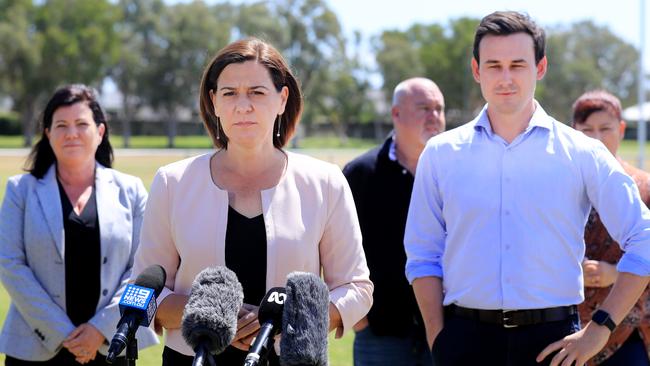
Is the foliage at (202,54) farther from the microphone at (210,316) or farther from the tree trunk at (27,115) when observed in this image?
the microphone at (210,316)

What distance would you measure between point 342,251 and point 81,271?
2.23 meters

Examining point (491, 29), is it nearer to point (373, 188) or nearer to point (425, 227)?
point (425, 227)

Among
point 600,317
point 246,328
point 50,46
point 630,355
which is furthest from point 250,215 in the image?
point 50,46

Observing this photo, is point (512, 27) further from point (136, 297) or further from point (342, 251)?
point (136, 297)

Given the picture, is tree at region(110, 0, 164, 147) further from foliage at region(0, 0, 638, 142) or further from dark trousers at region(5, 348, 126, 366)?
dark trousers at region(5, 348, 126, 366)

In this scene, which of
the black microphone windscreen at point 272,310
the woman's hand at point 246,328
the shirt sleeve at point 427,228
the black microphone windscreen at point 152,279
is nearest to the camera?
the black microphone windscreen at point 272,310

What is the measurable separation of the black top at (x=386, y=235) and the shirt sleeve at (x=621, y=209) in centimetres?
205

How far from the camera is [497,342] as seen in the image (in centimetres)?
384

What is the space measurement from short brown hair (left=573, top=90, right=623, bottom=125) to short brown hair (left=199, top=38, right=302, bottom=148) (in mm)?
2475

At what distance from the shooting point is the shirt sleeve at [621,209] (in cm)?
377

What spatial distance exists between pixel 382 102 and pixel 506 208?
360 feet

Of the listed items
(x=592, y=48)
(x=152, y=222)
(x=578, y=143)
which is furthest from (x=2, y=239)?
(x=592, y=48)

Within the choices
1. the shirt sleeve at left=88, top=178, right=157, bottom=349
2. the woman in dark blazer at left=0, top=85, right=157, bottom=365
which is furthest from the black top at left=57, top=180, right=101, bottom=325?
the shirt sleeve at left=88, top=178, right=157, bottom=349

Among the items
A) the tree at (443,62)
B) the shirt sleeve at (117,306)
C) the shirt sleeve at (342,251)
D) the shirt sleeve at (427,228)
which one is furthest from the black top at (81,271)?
the tree at (443,62)
